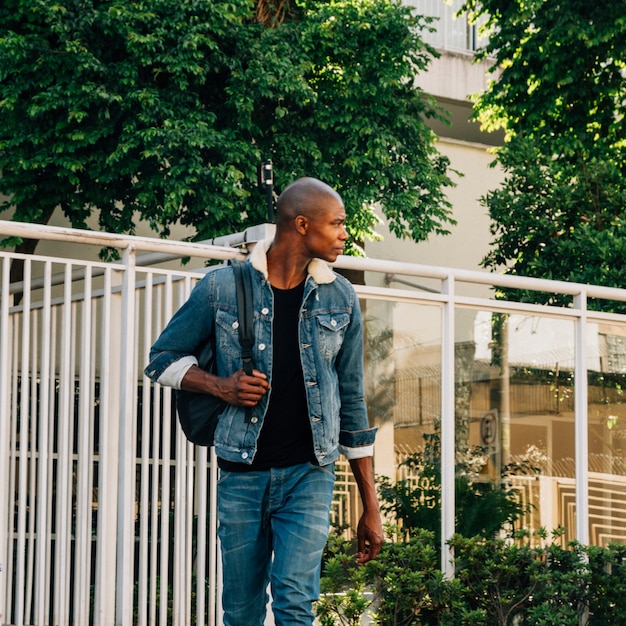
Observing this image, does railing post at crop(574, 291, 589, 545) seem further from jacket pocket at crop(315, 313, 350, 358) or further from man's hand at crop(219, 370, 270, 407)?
man's hand at crop(219, 370, 270, 407)

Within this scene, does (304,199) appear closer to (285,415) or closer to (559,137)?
(285,415)

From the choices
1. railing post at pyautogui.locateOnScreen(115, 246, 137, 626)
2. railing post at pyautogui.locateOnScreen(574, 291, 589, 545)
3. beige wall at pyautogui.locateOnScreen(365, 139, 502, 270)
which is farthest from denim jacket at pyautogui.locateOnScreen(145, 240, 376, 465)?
beige wall at pyautogui.locateOnScreen(365, 139, 502, 270)

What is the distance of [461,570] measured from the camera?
654 cm

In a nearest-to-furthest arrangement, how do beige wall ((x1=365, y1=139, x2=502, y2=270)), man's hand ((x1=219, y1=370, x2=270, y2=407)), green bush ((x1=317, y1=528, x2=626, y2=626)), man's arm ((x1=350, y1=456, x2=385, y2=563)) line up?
1. man's hand ((x1=219, y1=370, x2=270, y2=407))
2. man's arm ((x1=350, y1=456, x2=385, y2=563))
3. green bush ((x1=317, y1=528, x2=626, y2=626))
4. beige wall ((x1=365, y1=139, x2=502, y2=270))

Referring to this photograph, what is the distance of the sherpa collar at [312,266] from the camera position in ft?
12.7

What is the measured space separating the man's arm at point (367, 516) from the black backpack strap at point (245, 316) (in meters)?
0.53

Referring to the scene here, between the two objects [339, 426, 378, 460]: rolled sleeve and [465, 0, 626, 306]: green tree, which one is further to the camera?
[465, 0, 626, 306]: green tree

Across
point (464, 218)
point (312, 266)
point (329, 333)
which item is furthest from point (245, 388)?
point (464, 218)

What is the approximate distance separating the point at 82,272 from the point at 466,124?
1749cm

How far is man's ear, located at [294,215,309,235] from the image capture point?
3840mm

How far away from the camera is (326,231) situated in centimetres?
383

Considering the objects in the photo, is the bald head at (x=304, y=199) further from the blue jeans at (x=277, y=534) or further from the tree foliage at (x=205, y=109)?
the tree foliage at (x=205, y=109)

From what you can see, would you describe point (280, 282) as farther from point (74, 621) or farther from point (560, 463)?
point (560, 463)

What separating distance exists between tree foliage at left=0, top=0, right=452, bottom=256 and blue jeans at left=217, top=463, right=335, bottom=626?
10107mm
